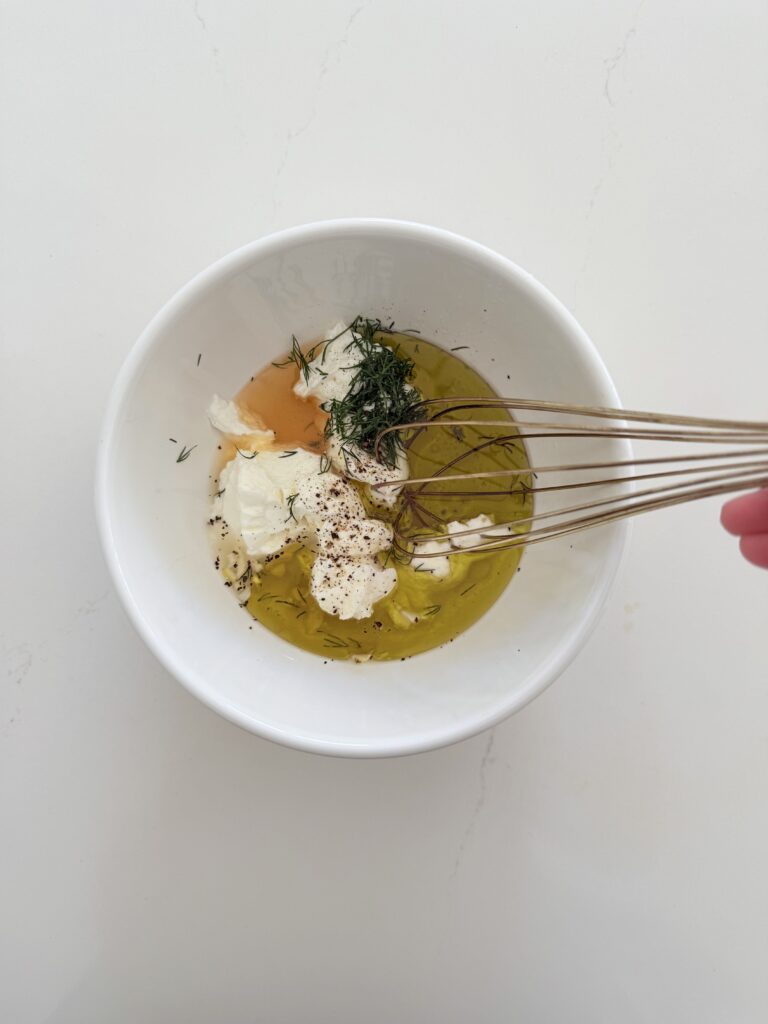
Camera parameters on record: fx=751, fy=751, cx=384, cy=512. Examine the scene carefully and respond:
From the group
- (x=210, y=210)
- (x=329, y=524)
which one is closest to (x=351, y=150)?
(x=210, y=210)

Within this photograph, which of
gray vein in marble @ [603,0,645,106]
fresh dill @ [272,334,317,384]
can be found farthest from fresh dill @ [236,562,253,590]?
gray vein in marble @ [603,0,645,106]

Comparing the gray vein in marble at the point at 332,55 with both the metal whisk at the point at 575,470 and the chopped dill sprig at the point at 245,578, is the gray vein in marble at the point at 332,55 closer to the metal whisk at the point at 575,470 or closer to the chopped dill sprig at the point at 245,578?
the metal whisk at the point at 575,470

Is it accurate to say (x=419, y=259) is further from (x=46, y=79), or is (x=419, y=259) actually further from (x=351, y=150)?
(x=46, y=79)

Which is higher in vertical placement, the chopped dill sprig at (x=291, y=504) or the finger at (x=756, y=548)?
the finger at (x=756, y=548)

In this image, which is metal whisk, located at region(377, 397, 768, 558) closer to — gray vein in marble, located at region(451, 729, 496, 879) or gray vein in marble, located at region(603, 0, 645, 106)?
gray vein in marble, located at region(451, 729, 496, 879)

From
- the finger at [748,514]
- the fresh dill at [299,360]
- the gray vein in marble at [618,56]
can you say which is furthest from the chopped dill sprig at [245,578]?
the gray vein in marble at [618,56]

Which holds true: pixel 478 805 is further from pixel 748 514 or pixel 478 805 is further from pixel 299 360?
pixel 299 360
